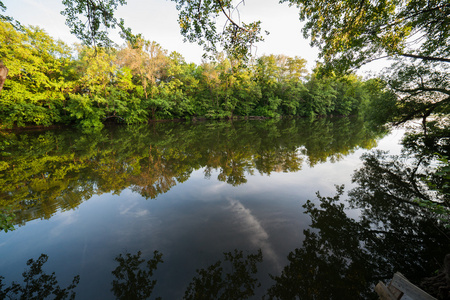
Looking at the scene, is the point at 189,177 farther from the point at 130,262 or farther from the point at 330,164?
the point at 330,164

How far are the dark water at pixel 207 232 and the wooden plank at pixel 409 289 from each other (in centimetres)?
54

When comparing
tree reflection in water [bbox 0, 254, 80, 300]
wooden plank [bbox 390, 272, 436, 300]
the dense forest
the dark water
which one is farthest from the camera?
the dense forest

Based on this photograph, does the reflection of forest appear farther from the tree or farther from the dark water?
the tree

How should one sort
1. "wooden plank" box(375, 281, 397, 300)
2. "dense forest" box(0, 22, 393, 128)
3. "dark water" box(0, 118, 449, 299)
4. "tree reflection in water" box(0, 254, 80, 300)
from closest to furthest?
"wooden plank" box(375, 281, 397, 300)
"tree reflection in water" box(0, 254, 80, 300)
"dark water" box(0, 118, 449, 299)
"dense forest" box(0, 22, 393, 128)

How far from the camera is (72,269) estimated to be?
9.98ft

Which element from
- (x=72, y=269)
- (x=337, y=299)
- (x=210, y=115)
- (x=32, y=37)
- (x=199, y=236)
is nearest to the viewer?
(x=337, y=299)

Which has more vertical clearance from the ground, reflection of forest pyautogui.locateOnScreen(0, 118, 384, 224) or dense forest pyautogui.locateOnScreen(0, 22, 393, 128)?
dense forest pyautogui.locateOnScreen(0, 22, 393, 128)

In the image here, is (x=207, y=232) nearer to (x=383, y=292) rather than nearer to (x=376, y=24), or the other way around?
(x=383, y=292)

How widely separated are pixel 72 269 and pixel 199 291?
2.39m

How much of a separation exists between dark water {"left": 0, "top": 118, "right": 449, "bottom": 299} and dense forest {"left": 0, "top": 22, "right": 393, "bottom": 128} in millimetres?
4597

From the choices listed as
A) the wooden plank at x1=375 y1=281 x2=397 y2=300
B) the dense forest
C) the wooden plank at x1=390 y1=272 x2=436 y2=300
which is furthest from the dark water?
the dense forest

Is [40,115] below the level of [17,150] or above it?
above

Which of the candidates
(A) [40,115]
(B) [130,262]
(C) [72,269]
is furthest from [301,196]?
(A) [40,115]

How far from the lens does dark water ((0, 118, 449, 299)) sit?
2855 millimetres
